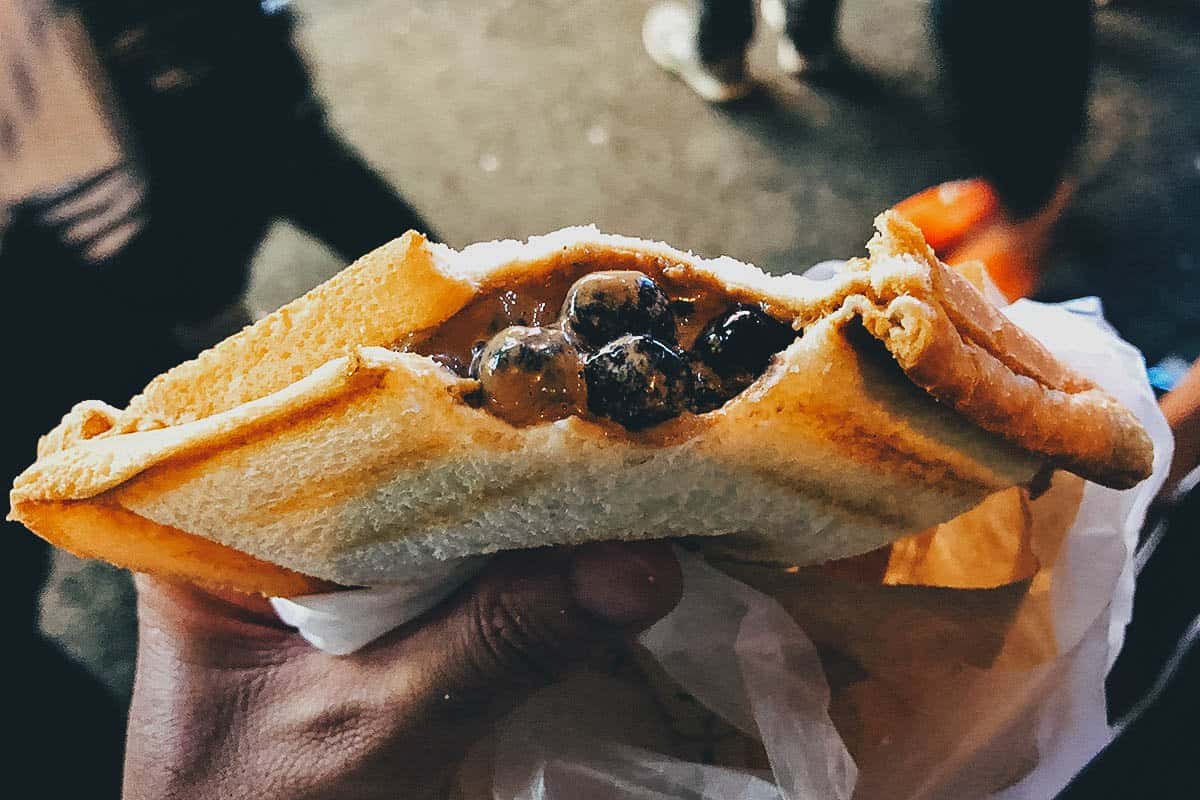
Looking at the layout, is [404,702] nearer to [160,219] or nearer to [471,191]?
[160,219]

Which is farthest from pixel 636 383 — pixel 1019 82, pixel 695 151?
pixel 695 151

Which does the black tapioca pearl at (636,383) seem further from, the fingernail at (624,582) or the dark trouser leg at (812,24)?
the dark trouser leg at (812,24)

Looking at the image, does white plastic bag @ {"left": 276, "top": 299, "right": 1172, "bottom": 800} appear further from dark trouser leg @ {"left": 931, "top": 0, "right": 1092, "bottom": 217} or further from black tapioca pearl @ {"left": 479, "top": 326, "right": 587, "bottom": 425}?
dark trouser leg @ {"left": 931, "top": 0, "right": 1092, "bottom": 217}

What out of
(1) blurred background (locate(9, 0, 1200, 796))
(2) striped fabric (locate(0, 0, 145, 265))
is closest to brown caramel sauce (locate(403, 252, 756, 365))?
(2) striped fabric (locate(0, 0, 145, 265))

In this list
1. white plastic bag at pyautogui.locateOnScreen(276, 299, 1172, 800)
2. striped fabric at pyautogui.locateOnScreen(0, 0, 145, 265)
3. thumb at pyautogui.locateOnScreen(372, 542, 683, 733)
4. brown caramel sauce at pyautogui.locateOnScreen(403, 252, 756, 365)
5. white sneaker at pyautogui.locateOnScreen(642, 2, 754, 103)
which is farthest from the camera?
white sneaker at pyautogui.locateOnScreen(642, 2, 754, 103)

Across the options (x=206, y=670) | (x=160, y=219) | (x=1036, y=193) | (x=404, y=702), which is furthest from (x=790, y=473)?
(x=1036, y=193)

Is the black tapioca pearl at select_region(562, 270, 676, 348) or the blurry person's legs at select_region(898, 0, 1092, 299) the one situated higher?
the black tapioca pearl at select_region(562, 270, 676, 348)
